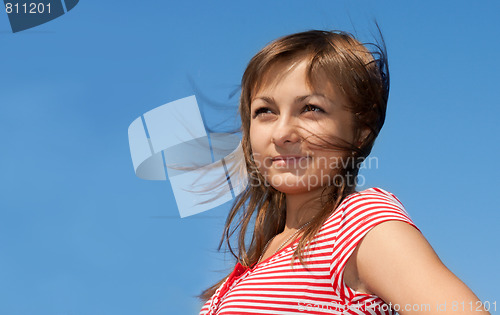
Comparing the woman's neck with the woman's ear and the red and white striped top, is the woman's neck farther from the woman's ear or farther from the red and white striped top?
the red and white striped top

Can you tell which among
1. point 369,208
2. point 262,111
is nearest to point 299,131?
point 262,111

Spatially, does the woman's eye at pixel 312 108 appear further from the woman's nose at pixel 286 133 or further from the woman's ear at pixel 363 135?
the woman's ear at pixel 363 135

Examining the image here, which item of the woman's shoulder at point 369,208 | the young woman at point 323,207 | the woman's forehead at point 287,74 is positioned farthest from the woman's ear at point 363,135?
the woman's shoulder at point 369,208

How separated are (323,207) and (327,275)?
0.49 m

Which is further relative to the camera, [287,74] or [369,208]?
[287,74]

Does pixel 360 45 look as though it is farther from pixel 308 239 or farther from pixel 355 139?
pixel 308 239

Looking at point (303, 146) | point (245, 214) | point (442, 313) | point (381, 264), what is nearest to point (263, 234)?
point (245, 214)

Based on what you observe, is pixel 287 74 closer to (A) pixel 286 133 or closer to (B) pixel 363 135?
(A) pixel 286 133

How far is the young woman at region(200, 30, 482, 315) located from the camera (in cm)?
172

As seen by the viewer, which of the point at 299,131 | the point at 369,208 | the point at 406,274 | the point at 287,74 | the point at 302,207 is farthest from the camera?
the point at 302,207

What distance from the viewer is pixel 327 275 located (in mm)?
1973

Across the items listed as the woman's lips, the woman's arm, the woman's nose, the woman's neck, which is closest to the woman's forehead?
the woman's nose

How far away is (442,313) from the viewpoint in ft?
5.11

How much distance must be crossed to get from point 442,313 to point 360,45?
4.79ft
